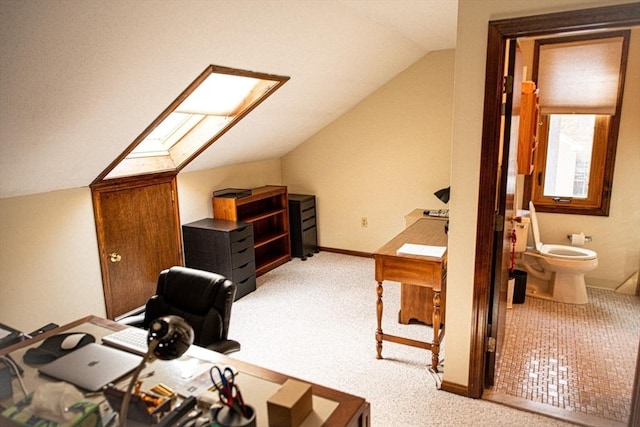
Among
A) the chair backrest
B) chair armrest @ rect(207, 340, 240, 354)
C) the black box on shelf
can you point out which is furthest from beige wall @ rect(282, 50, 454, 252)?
chair armrest @ rect(207, 340, 240, 354)

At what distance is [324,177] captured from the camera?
5.06 m

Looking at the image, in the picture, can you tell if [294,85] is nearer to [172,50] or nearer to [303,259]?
[172,50]

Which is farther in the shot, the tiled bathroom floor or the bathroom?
the bathroom

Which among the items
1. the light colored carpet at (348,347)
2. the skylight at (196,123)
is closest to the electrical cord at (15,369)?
the light colored carpet at (348,347)

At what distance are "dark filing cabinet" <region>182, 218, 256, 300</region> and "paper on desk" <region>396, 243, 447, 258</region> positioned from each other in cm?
166

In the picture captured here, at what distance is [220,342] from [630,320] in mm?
3233

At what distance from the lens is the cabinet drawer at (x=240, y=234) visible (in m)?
3.71

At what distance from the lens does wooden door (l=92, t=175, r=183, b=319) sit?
10.4ft

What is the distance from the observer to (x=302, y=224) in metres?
4.89

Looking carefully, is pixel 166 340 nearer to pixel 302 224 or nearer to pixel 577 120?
pixel 302 224

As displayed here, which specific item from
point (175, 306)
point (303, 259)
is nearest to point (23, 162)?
point (175, 306)

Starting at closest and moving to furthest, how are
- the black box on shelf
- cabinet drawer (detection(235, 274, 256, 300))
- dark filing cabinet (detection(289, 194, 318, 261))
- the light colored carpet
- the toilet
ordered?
the light colored carpet → the toilet → cabinet drawer (detection(235, 274, 256, 300)) → the black box on shelf → dark filing cabinet (detection(289, 194, 318, 261))

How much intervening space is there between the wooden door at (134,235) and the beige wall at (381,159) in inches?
75.5

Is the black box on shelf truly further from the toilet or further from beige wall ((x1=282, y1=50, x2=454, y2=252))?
the toilet
